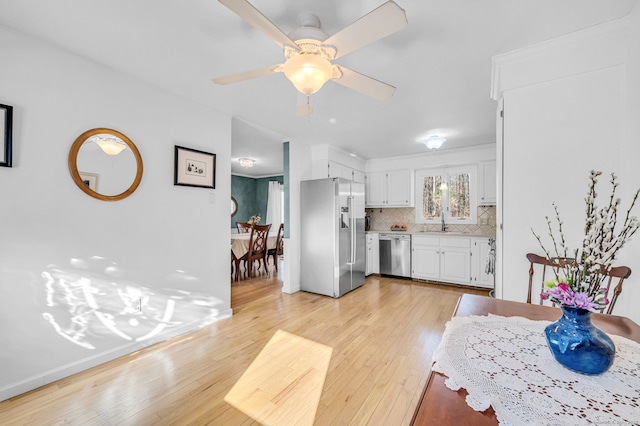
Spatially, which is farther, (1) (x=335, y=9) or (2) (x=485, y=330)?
(1) (x=335, y=9)

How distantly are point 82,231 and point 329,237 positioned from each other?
2.78m

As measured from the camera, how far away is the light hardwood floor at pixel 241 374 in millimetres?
1636

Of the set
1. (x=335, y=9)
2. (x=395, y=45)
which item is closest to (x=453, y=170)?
(x=395, y=45)

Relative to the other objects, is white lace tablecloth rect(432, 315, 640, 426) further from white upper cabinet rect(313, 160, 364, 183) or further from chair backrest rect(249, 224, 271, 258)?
chair backrest rect(249, 224, 271, 258)

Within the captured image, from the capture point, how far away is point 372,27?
49.0 inches

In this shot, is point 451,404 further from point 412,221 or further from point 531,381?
point 412,221

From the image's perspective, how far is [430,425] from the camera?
606 mm

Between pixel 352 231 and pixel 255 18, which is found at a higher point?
pixel 255 18

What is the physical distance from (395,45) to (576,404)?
6.76 feet

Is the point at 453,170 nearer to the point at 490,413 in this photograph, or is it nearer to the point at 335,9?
the point at 335,9

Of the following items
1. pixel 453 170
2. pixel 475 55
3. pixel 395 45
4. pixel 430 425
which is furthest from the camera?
pixel 453 170

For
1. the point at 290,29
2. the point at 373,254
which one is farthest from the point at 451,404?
the point at 373,254

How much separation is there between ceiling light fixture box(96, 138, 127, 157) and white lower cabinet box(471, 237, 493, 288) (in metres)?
4.84

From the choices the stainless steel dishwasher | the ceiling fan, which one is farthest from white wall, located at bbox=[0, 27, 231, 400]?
the stainless steel dishwasher
